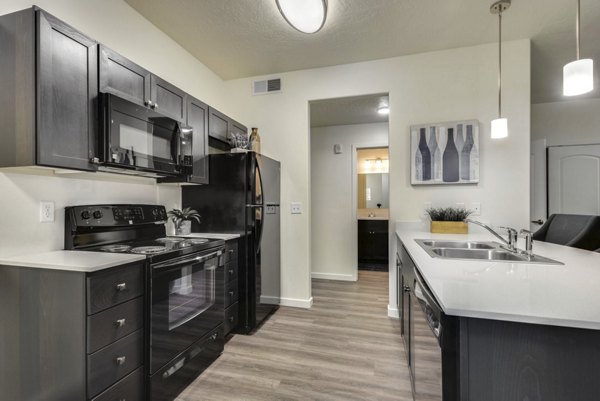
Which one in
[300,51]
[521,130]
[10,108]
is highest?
[300,51]

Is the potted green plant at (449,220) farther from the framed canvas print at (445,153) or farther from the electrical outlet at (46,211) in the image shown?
the electrical outlet at (46,211)

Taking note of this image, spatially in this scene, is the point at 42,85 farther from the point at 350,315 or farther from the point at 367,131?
the point at 367,131

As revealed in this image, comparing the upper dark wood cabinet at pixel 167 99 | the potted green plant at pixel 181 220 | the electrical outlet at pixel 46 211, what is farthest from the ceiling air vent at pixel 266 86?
the electrical outlet at pixel 46 211

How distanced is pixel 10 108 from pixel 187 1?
4.70 feet

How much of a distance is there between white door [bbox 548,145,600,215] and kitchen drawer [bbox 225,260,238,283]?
4.34 m

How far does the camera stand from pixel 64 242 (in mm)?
1718

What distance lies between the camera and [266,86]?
134 inches

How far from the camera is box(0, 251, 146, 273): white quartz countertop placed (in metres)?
1.29

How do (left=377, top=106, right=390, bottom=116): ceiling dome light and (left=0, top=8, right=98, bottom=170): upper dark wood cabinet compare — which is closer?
(left=0, top=8, right=98, bottom=170): upper dark wood cabinet

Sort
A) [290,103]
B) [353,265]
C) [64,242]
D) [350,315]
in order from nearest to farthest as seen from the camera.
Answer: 1. [64,242]
2. [350,315]
3. [290,103]
4. [353,265]

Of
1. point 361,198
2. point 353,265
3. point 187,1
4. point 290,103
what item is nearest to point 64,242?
point 187,1

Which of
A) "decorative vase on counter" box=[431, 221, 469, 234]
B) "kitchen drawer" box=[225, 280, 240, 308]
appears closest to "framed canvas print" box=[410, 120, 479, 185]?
"decorative vase on counter" box=[431, 221, 469, 234]

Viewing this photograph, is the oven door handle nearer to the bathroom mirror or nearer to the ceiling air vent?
the ceiling air vent

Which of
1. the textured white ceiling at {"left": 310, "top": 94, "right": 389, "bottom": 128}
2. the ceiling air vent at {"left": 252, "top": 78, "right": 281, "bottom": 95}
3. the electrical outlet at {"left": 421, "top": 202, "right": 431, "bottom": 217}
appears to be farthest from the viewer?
the textured white ceiling at {"left": 310, "top": 94, "right": 389, "bottom": 128}
